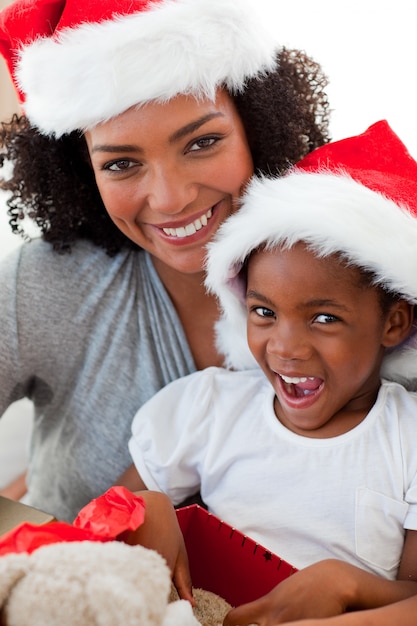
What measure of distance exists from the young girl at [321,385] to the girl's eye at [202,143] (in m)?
0.12

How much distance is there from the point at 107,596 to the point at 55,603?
1.8 inches

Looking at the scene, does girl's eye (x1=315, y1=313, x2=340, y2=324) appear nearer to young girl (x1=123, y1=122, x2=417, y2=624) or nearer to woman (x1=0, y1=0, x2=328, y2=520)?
young girl (x1=123, y1=122, x2=417, y2=624)

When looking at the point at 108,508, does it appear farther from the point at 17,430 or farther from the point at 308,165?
the point at 17,430

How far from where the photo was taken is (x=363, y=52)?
1796 millimetres

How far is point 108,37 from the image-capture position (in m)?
1.14

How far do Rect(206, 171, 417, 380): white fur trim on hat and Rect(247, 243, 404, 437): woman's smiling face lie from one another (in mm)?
26

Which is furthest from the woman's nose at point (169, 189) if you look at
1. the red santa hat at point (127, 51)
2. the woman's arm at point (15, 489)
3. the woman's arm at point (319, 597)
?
the woman's arm at point (15, 489)

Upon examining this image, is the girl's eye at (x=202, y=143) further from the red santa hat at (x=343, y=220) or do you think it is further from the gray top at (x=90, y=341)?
the gray top at (x=90, y=341)

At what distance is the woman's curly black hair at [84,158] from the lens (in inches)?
52.7

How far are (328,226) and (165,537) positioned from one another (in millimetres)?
468

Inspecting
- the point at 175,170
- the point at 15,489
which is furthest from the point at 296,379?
the point at 15,489

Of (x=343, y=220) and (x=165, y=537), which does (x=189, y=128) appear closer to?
(x=343, y=220)

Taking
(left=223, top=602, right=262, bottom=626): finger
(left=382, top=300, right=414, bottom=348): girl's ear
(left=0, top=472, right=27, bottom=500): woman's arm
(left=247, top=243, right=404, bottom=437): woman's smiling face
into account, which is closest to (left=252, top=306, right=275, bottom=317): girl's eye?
(left=247, top=243, right=404, bottom=437): woman's smiling face

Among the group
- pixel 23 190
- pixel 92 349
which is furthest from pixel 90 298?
pixel 23 190
